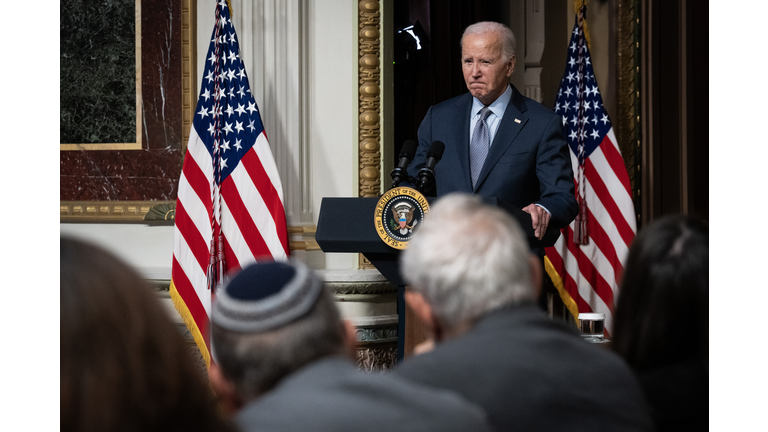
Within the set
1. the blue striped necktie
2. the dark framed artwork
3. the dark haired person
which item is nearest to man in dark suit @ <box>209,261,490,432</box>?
the dark haired person

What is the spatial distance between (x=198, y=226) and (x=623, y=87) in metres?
2.54

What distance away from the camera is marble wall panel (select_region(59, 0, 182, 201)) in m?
4.11

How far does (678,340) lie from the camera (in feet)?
3.72

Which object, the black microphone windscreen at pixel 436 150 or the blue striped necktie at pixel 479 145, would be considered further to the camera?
the blue striped necktie at pixel 479 145

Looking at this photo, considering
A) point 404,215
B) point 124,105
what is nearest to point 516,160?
point 404,215

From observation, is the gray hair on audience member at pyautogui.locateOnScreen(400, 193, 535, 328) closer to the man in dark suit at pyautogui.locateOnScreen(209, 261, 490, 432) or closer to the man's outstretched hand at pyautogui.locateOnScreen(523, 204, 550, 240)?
the man in dark suit at pyautogui.locateOnScreen(209, 261, 490, 432)

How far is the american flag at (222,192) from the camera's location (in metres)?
3.79

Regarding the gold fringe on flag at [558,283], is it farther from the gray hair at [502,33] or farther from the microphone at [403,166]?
the microphone at [403,166]

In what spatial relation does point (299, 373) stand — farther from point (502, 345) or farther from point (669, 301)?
point (669, 301)

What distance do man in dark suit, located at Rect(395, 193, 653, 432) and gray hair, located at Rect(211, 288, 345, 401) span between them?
0.65 ft

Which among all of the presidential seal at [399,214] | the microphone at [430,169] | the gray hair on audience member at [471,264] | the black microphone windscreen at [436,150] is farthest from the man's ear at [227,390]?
the black microphone windscreen at [436,150]

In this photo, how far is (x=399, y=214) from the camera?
2.43 meters

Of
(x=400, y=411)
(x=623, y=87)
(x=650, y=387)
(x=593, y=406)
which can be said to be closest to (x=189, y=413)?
(x=400, y=411)

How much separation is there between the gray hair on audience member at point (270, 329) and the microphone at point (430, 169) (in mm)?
1584
